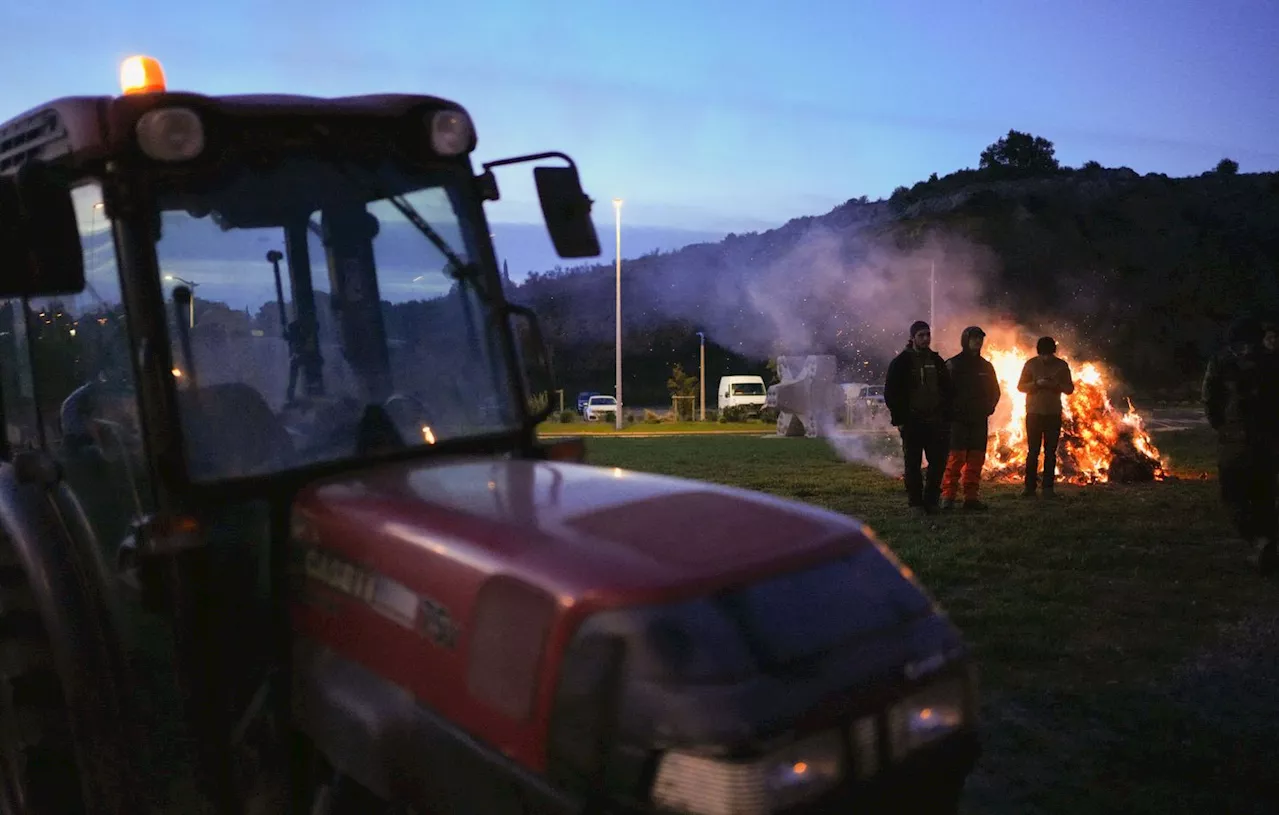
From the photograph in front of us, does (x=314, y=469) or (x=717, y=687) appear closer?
(x=717, y=687)

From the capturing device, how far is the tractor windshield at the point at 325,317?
8.46 ft

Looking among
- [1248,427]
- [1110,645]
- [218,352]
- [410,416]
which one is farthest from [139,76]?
[1248,427]

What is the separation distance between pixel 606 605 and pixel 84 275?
1.78 m

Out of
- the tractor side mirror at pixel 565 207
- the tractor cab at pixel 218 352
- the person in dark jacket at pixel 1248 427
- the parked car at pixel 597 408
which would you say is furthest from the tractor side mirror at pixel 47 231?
the parked car at pixel 597 408

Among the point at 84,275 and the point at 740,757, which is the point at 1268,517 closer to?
the point at 740,757

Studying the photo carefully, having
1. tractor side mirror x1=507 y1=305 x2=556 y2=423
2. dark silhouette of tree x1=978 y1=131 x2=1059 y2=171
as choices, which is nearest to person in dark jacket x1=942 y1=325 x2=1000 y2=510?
tractor side mirror x1=507 y1=305 x2=556 y2=423

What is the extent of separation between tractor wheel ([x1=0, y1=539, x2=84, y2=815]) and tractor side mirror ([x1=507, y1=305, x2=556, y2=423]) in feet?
4.97

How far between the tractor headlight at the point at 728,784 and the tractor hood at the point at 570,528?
29 centimetres

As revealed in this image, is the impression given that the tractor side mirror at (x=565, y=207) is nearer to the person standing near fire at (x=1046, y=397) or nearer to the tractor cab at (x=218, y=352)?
the tractor cab at (x=218, y=352)

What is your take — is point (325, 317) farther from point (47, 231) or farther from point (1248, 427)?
point (1248, 427)

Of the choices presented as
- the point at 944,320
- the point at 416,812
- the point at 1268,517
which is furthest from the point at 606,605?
the point at 944,320

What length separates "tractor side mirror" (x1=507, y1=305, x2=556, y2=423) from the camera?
120 inches

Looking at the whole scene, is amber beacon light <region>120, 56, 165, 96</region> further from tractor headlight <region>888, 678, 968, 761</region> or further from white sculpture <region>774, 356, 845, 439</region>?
white sculpture <region>774, 356, 845, 439</region>

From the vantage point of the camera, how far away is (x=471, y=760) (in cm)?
188
